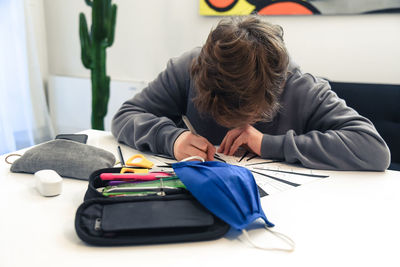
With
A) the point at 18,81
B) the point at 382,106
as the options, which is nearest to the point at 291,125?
the point at 382,106

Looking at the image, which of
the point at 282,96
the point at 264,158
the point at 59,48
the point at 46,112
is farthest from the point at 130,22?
the point at 264,158

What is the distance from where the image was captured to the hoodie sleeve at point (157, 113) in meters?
0.92

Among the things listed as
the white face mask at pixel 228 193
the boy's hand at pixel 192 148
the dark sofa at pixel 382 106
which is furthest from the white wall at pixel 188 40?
the white face mask at pixel 228 193

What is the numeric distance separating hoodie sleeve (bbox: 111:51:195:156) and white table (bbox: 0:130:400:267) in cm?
28

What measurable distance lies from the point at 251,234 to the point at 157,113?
0.69 m

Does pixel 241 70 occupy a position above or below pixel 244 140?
above

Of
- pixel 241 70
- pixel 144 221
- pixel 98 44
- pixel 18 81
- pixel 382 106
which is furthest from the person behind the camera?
pixel 18 81

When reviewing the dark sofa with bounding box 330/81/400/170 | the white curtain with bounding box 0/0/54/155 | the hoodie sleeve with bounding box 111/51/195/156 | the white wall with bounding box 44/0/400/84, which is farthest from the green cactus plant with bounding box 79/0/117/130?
the dark sofa with bounding box 330/81/400/170

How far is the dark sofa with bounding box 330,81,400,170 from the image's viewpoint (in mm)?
1383

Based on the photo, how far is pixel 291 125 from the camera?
1.07 meters

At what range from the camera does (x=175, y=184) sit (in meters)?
0.60

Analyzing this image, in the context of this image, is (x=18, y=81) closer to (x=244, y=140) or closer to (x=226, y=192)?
(x=244, y=140)

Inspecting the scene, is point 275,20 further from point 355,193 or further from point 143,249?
point 143,249

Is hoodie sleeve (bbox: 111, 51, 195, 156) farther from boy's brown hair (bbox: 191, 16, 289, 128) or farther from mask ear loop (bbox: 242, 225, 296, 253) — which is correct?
mask ear loop (bbox: 242, 225, 296, 253)
